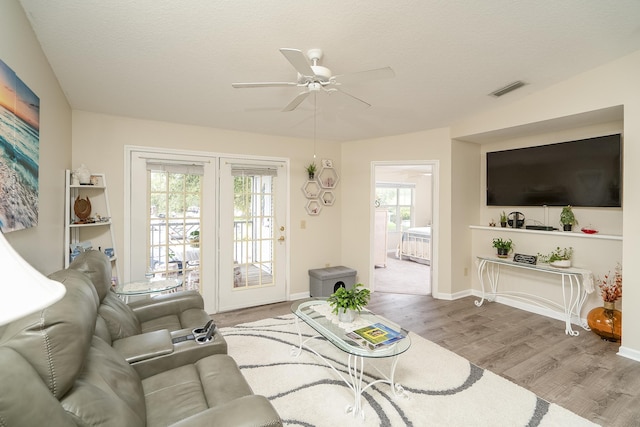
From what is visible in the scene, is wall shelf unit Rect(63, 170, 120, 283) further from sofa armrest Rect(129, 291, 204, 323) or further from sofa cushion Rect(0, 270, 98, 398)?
sofa cushion Rect(0, 270, 98, 398)

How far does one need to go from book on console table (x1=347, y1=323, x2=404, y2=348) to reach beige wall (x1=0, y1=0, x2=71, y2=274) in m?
2.08

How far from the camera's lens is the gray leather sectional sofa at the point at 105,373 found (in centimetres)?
83

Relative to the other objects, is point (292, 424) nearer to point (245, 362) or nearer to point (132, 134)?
point (245, 362)

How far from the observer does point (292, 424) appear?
186 centimetres

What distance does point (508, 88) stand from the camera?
116 inches

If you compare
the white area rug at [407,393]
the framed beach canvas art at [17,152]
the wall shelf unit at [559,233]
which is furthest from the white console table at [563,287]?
the framed beach canvas art at [17,152]

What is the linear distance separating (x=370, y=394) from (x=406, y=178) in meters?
7.13

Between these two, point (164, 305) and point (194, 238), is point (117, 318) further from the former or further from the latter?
point (194, 238)

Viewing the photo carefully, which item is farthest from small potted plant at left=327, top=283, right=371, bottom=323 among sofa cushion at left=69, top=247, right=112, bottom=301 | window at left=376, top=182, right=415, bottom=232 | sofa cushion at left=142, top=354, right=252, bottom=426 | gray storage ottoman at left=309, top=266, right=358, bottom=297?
window at left=376, top=182, right=415, bottom=232

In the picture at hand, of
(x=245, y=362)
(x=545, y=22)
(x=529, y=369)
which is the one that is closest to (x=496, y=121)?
(x=545, y=22)

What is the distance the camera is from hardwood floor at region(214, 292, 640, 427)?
2.13 metres

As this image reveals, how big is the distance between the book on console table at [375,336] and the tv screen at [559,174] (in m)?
2.94

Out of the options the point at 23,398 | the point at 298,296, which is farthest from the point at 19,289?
the point at 298,296

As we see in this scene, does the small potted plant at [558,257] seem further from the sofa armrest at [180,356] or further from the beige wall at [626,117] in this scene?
the sofa armrest at [180,356]
